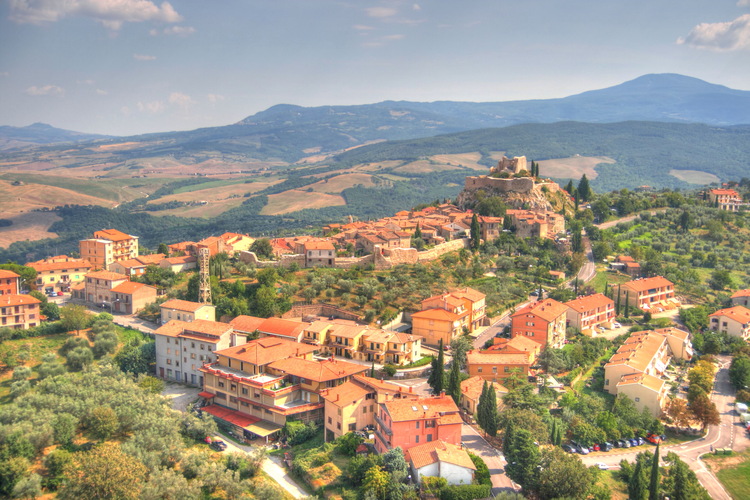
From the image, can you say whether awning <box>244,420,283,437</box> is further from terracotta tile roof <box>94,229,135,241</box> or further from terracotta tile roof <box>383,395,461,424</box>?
terracotta tile roof <box>94,229,135,241</box>

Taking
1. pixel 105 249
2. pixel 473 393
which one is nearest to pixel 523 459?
pixel 473 393

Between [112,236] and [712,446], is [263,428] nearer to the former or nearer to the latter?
[712,446]

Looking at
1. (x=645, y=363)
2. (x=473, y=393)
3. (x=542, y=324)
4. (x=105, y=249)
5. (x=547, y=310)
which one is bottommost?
(x=473, y=393)

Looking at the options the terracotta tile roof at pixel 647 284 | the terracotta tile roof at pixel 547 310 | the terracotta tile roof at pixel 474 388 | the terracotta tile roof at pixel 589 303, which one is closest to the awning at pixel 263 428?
the terracotta tile roof at pixel 474 388

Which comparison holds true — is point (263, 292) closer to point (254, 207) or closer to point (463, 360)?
point (463, 360)

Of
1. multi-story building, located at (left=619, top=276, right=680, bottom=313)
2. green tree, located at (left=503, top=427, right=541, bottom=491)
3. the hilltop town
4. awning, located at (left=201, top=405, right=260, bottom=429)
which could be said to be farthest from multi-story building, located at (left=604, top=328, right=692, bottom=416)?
awning, located at (left=201, top=405, right=260, bottom=429)
